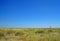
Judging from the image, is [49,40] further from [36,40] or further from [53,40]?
[36,40]

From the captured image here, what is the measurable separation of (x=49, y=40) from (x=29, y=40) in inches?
60.9

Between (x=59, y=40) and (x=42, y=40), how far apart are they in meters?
1.28

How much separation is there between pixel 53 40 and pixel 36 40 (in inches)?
Result: 50.6

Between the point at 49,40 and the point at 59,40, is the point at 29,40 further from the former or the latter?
the point at 59,40

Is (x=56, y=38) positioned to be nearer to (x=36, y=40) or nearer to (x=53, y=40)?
(x=53, y=40)

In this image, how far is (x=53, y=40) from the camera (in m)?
10.6

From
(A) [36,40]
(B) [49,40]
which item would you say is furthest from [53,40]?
(A) [36,40]

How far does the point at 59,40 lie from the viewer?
1041 cm

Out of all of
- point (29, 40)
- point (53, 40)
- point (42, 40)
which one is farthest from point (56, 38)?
point (29, 40)

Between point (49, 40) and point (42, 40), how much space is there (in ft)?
1.81

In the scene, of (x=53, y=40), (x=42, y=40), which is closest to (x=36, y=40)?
(x=42, y=40)

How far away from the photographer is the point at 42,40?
1080 cm

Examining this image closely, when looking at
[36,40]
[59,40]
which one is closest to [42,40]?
[36,40]

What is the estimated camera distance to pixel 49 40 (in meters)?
10.6
